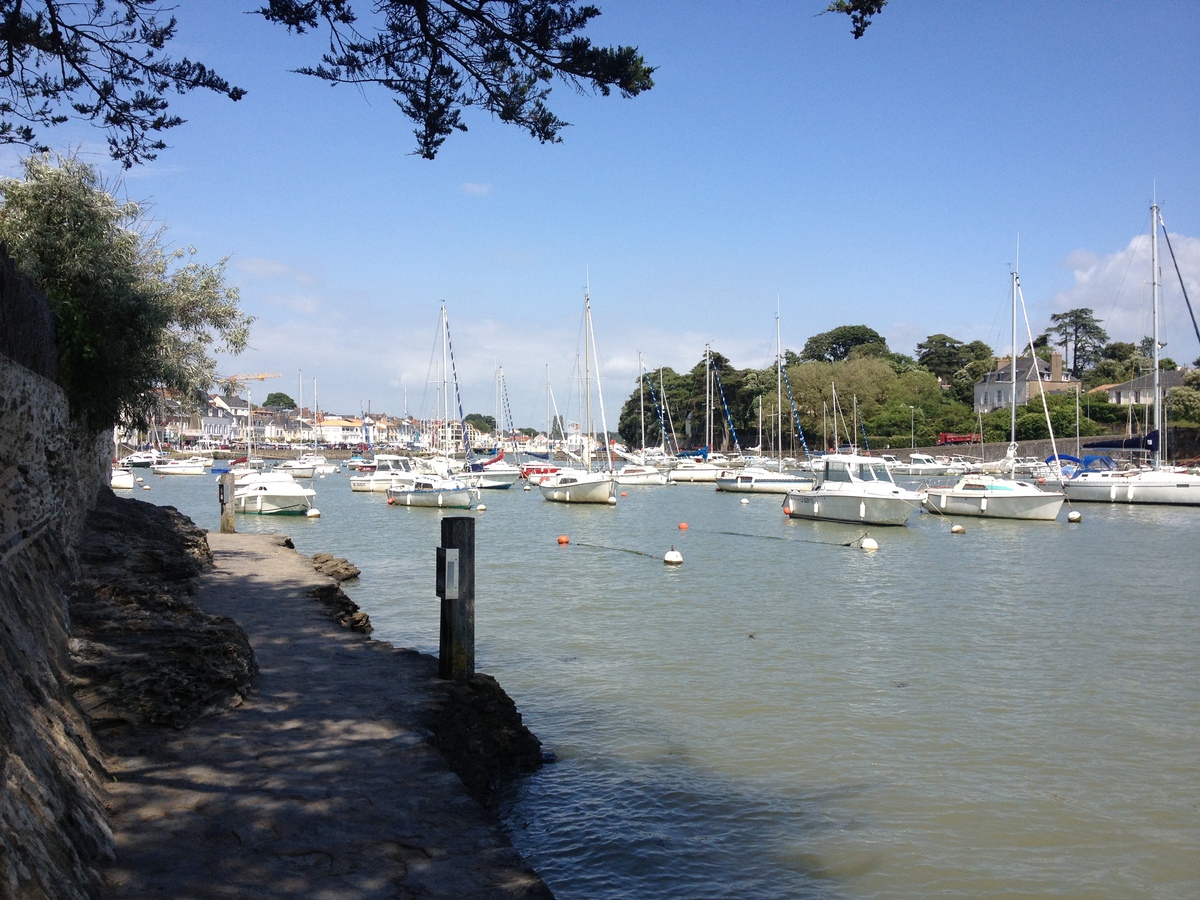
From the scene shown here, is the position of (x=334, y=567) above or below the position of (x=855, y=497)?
below

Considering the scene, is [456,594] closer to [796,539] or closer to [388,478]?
[796,539]

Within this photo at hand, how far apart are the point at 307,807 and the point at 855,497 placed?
32116 mm

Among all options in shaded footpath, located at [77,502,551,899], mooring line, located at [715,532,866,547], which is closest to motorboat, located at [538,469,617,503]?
mooring line, located at [715,532,866,547]

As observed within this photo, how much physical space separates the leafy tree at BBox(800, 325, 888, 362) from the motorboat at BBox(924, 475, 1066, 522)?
9096cm

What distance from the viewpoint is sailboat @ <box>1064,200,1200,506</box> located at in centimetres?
4669

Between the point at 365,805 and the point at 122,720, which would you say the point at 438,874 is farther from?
the point at 122,720

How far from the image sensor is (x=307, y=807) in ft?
19.5

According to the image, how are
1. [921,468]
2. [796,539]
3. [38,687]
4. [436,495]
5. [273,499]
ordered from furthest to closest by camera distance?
[921,468] → [436,495] → [273,499] → [796,539] → [38,687]

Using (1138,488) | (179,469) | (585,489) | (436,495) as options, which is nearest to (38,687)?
(436,495)

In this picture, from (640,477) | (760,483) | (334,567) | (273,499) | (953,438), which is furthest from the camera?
(953,438)

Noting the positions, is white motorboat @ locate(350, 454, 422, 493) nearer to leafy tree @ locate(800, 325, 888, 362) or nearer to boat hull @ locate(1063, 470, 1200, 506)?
boat hull @ locate(1063, 470, 1200, 506)

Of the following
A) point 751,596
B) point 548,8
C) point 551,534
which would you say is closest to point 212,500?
point 551,534

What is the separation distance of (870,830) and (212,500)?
5019cm

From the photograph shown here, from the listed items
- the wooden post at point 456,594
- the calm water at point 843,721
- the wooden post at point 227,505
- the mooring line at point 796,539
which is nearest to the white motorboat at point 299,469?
the mooring line at point 796,539
